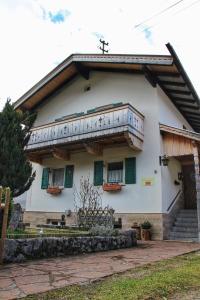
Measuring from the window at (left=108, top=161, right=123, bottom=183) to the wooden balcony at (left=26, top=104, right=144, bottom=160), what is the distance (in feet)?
3.05

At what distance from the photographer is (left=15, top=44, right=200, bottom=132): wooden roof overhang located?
39.3 ft

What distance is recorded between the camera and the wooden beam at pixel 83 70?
15.1m

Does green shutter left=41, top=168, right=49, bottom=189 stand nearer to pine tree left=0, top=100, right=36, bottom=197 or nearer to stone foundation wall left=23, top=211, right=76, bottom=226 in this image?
stone foundation wall left=23, top=211, right=76, bottom=226

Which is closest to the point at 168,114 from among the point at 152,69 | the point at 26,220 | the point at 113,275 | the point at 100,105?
the point at 152,69

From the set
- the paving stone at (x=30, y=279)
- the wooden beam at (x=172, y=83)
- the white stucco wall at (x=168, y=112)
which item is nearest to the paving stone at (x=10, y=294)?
the paving stone at (x=30, y=279)

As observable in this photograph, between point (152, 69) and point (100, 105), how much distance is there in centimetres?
331

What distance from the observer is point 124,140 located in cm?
1272

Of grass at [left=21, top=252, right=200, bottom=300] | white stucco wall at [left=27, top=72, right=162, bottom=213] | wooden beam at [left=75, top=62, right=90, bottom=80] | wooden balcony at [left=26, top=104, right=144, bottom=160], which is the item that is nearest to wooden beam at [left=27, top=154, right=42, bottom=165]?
wooden balcony at [left=26, top=104, right=144, bottom=160]

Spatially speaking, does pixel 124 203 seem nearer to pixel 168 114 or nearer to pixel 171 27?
pixel 168 114

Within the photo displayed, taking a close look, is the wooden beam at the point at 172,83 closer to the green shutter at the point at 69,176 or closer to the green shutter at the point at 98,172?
the green shutter at the point at 98,172

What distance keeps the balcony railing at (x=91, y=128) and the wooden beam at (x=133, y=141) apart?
127 millimetres

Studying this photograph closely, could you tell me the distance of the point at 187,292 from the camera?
374cm

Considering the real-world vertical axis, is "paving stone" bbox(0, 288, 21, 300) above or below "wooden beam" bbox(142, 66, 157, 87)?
below

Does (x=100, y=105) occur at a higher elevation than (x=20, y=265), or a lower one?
higher
